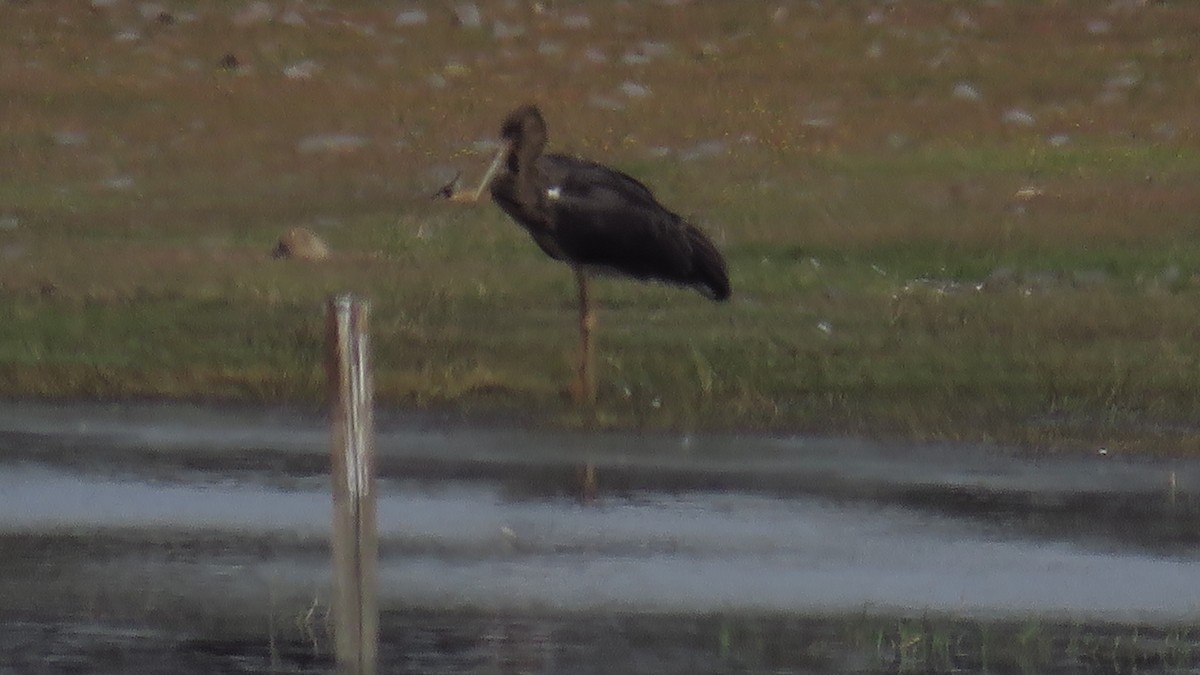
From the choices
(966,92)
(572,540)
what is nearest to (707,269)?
(572,540)

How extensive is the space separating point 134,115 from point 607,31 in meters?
5.72

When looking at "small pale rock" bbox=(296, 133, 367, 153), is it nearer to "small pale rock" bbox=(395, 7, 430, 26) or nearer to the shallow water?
"small pale rock" bbox=(395, 7, 430, 26)

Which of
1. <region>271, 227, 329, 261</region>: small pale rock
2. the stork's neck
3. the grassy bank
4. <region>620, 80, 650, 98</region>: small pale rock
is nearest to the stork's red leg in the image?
the grassy bank

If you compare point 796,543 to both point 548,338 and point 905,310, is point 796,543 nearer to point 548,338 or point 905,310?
point 548,338

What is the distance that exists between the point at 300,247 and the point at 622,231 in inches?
168

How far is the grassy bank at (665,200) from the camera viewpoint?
15430 millimetres

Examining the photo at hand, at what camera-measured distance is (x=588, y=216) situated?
16219 mm


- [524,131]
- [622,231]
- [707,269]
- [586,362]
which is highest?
[524,131]

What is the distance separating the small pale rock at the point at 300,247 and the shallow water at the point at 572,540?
205 inches

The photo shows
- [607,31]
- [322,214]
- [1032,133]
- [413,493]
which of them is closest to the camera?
[413,493]

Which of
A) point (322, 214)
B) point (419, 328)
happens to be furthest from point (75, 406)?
point (322, 214)

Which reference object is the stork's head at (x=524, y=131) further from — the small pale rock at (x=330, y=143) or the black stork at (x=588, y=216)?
the small pale rock at (x=330, y=143)

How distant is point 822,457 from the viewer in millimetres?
13625

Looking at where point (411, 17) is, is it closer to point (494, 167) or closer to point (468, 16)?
point (468, 16)
